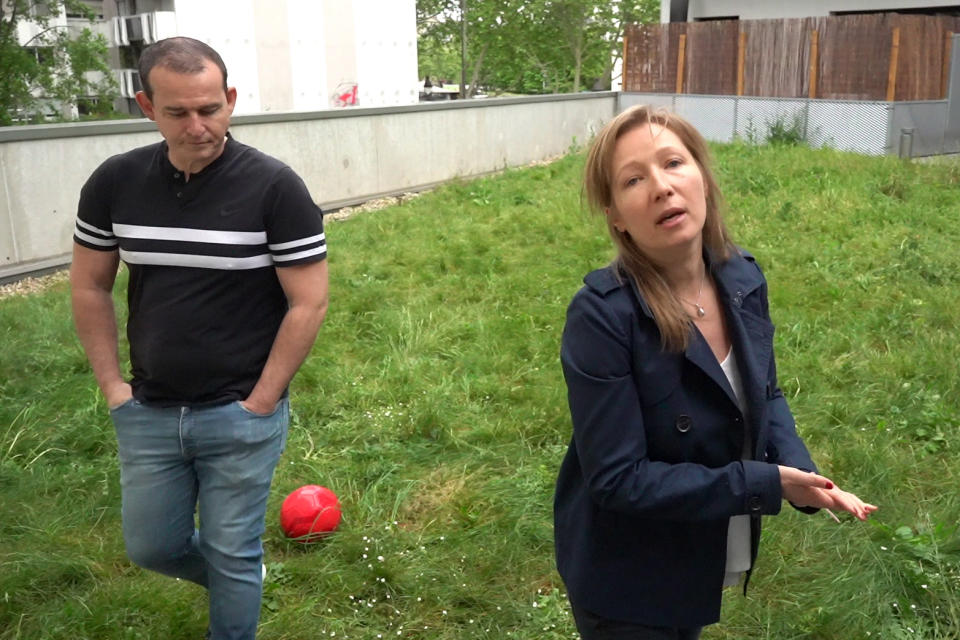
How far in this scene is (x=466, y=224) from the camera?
10711mm

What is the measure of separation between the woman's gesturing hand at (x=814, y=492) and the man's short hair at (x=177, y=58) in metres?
1.79

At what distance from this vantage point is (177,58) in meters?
2.60

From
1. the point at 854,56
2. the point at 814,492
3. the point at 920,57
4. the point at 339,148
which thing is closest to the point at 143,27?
the point at 339,148

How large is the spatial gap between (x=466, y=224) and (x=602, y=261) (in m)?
2.47

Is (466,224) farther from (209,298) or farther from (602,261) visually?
(209,298)

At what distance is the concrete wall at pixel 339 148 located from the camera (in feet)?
30.8

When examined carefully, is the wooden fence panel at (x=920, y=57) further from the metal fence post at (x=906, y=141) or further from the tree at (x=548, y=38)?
the tree at (x=548, y=38)

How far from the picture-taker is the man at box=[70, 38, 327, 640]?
2.66m

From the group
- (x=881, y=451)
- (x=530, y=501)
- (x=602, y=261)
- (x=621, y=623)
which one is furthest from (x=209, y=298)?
(x=602, y=261)

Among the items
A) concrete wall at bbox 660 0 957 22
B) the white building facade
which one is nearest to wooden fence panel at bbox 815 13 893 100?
concrete wall at bbox 660 0 957 22

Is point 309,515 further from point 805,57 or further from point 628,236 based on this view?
point 805,57

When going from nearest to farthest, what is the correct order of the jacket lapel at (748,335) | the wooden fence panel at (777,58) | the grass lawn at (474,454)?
the jacket lapel at (748,335), the grass lawn at (474,454), the wooden fence panel at (777,58)

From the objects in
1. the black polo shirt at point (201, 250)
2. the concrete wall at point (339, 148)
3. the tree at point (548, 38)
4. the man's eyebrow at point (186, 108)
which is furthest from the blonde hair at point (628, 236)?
the tree at point (548, 38)

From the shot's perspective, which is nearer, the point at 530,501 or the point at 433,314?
the point at 530,501
